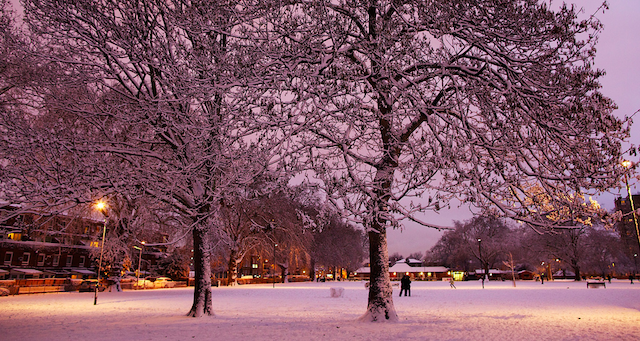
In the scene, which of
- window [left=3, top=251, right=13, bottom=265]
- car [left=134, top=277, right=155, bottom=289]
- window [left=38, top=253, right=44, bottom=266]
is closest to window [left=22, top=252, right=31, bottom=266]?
window [left=38, top=253, right=44, bottom=266]

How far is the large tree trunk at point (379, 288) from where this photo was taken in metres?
12.9

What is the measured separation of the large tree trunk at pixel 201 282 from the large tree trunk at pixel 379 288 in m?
5.96

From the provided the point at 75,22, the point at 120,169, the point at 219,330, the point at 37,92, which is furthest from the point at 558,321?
the point at 37,92

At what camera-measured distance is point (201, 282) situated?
593 inches

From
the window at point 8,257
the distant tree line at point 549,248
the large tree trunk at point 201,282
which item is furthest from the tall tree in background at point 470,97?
the window at point 8,257

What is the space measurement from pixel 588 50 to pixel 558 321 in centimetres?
897

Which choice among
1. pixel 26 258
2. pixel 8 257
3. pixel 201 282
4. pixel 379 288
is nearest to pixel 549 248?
pixel 379 288

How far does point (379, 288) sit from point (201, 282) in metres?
6.78

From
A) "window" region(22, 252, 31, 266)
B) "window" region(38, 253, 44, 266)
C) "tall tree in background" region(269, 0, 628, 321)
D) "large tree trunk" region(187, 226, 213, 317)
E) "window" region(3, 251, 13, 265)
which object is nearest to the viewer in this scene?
"tall tree in background" region(269, 0, 628, 321)

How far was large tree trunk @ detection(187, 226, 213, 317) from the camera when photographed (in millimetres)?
14867

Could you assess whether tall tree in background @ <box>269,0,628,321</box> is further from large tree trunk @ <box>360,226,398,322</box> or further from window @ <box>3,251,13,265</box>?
window @ <box>3,251,13,265</box>

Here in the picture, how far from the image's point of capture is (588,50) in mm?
9383

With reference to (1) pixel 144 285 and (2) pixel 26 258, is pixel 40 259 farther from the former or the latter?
(1) pixel 144 285

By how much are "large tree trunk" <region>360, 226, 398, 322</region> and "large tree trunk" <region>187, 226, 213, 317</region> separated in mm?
5961
